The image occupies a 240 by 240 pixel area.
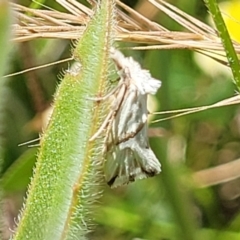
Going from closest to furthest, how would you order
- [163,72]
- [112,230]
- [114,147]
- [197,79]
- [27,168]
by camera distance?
[114,147], [27,168], [163,72], [112,230], [197,79]

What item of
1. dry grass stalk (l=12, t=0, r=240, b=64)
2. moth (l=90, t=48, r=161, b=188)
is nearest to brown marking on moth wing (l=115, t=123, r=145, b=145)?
moth (l=90, t=48, r=161, b=188)

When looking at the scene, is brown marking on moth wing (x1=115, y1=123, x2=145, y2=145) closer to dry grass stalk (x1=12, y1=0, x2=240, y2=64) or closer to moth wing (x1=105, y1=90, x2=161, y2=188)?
moth wing (x1=105, y1=90, x2=161, y2=188)

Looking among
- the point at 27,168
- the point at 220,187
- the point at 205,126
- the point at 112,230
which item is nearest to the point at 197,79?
the point at 205,126

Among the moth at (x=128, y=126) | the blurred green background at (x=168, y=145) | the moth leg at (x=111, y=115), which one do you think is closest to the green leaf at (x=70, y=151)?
the moth leg at (x=111, y=115)

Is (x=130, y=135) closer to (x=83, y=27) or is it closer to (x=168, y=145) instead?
(x=83, y=27)

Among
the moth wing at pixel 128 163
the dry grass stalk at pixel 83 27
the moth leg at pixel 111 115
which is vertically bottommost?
the moth wing at pixel 128 163

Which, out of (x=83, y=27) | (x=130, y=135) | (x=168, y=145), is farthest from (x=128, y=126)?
(x=168, y=145)

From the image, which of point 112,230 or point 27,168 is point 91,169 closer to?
point 27,168

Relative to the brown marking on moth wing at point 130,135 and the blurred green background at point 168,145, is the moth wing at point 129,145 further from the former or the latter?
the blurred green background at point 168,145
